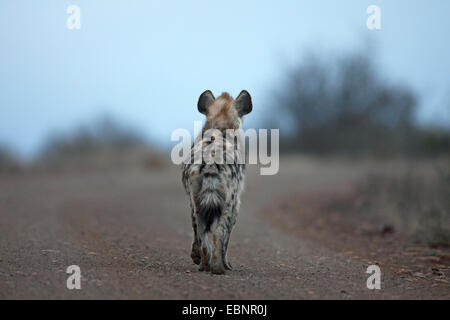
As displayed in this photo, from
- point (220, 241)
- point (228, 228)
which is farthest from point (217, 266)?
point (228, 228)

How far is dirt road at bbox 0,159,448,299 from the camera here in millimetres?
5680

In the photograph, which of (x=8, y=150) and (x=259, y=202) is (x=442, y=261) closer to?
(x=259, y=202)

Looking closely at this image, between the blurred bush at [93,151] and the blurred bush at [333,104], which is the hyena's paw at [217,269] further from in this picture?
the blurred bush at [333,104]

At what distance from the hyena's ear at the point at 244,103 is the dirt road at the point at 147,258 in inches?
90.5

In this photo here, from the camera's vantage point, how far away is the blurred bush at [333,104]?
37625mm

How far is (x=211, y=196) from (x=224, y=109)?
2137 mm

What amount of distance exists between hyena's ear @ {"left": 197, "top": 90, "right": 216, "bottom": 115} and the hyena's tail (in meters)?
2.11

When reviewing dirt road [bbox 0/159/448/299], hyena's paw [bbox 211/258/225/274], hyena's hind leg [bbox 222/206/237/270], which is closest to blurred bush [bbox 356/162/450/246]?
dirt road [bbox 0/159/448/299]

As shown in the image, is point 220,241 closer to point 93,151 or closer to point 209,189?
point 209,189

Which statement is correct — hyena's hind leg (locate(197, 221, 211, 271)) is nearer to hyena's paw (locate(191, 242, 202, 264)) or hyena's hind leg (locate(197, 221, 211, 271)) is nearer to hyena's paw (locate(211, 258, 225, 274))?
hyena's paw (locate(211, 258, 225, 274))

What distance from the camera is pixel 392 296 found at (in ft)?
19.6

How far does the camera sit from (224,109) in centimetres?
827
